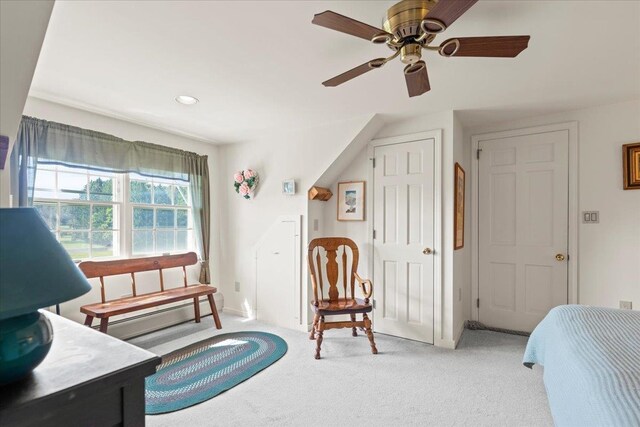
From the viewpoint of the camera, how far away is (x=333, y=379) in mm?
2361

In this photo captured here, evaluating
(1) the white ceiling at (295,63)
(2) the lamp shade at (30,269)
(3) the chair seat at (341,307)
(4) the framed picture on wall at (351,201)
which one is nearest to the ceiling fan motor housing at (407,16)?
(1) the white ceiling at (295,63)

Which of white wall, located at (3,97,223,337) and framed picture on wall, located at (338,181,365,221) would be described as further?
framed picture on wall, located at (338,181,365,221)

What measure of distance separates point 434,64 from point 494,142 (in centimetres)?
173

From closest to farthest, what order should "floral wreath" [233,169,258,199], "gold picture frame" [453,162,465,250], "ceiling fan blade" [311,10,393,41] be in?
1. "ceiling fan blade" [311,10,393,41]
2. "gold picture frame" [453,162,465,250]
3. "floral wreath" [233,169,258,199]

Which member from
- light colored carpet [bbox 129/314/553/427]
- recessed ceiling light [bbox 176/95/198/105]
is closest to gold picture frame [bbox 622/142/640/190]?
light colored carpet [bbox 129/314/553/427]

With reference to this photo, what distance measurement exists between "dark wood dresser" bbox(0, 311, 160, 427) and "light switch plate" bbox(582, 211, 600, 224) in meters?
3.67

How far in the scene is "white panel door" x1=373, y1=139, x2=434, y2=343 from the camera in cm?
309

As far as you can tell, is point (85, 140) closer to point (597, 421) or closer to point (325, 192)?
point (325, 192)

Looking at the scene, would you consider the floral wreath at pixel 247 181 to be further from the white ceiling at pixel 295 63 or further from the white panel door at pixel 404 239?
the white panel door at pixel 404 239

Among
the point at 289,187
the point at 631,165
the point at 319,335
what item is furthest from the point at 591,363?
the point at 289,187

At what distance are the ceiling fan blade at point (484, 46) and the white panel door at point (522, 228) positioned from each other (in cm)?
209

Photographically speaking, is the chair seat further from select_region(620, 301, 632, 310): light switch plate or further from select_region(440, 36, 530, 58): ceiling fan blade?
select_region(620, 301, 632, 310): light switch plate

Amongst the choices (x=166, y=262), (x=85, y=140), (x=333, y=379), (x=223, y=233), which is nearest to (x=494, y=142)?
(x=333, y=379)

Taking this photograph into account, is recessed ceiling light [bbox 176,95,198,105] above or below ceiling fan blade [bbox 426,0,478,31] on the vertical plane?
above
